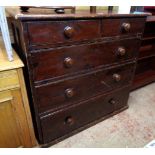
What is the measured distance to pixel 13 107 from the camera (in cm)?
98

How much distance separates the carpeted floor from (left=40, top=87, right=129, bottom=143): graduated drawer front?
0.09 m

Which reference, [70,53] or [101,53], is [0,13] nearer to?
[70,53]

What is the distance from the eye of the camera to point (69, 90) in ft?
3.67

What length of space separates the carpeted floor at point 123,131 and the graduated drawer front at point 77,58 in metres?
0.63

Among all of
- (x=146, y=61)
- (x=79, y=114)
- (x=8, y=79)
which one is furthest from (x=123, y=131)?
(x=146, y=61)

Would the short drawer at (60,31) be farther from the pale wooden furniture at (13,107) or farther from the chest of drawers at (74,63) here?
Answer: the pale wooden furniture at (13,107)

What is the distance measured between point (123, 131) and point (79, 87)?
652 millimetres

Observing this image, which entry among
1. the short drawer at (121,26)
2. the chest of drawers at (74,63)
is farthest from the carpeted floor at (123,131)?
the short drawer at (121,26)

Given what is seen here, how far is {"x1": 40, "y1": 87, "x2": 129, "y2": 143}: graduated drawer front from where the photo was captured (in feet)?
3.87

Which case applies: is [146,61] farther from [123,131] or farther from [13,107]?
[13,107]

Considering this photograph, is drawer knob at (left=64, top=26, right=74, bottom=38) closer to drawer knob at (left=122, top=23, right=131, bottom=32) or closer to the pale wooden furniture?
the pale wooden furniture

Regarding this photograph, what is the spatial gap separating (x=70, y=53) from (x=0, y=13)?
0.45m

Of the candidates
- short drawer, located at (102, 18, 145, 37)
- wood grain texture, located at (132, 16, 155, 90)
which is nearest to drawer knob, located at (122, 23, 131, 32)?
short drawer, located at (102, 18, 145, 37)
